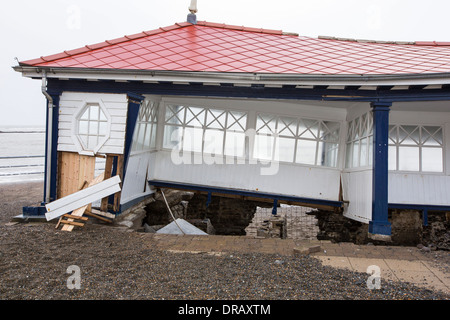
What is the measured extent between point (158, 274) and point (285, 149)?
5240 mm

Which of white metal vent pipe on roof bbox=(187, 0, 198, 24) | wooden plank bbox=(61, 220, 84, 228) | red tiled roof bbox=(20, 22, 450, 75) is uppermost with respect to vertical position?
white metal vent pipe on roof bbox=(187, 0, 198, 24)

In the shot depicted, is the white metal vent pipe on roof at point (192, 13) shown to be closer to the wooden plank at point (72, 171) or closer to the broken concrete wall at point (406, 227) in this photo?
the wooden plank at point (72, 171)

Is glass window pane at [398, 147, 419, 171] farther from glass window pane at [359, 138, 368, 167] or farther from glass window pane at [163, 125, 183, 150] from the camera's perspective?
glass window pane at [163, 125, 183, 150]

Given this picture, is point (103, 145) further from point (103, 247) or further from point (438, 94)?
point (438, 94)

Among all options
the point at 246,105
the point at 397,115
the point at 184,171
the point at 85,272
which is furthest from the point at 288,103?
the point at 85,272

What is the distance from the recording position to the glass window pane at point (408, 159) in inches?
334

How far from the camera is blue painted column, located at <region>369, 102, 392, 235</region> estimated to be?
22.0 ft

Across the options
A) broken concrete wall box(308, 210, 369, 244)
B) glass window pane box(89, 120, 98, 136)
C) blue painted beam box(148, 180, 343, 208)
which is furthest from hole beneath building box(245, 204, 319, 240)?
glass window pane box(89, 120, 98, 136)

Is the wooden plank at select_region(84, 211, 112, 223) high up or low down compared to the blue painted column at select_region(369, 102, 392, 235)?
down

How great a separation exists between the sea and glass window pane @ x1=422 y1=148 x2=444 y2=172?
36.3 ft

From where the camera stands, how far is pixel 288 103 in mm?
8859

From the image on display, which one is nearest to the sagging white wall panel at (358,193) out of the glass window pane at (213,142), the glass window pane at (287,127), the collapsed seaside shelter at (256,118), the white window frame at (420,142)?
the collapsed seaside shelter at (256,118)

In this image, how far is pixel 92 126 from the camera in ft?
25.2

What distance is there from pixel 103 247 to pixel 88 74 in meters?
3.52
